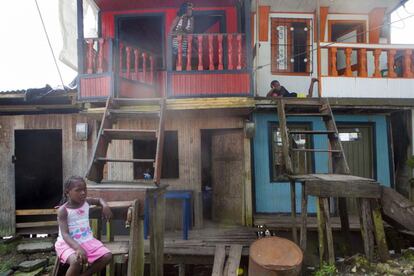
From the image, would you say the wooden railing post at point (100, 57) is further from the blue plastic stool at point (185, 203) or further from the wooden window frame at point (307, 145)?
the wooden window frame at point (307, 145)

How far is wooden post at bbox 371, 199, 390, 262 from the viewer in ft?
16.4

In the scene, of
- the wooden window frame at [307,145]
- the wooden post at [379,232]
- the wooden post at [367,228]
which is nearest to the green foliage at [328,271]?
the wooden post at [367,228]

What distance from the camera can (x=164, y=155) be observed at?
856cm

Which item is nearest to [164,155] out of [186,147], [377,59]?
[186,147]

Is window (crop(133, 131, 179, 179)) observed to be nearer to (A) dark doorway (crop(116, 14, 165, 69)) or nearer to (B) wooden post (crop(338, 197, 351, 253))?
(A) dark doorway (crop(116, 14, 165, 69))

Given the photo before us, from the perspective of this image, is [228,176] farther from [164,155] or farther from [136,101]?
[136,101]

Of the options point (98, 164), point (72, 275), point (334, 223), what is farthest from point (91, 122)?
point (334, 223)

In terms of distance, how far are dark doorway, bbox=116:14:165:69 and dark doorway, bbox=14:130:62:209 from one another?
3.75 metres

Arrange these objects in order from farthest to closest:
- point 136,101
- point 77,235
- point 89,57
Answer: point 89,57 → point 136,101 → point 77,235

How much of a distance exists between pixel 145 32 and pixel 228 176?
4876 millimetres

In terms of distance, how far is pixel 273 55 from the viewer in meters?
9.21

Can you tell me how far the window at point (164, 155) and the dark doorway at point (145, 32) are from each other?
217 centimetres

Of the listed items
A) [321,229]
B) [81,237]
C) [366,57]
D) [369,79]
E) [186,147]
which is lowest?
[321,229]

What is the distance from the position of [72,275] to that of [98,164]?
1.83 metres
